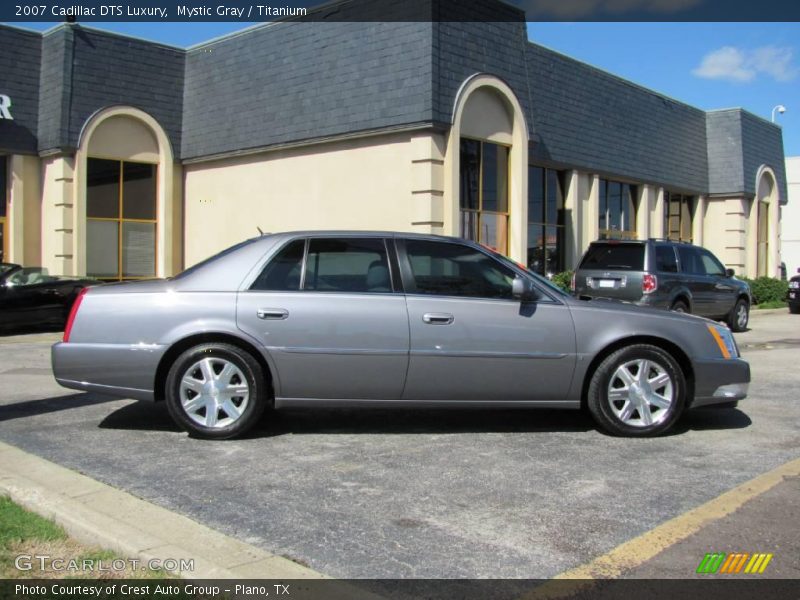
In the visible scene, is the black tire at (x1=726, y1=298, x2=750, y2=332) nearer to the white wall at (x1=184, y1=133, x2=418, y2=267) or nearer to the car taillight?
the car taillight

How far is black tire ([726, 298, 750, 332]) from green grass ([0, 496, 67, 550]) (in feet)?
47.4

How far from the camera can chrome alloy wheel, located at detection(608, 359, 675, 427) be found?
19.9ft

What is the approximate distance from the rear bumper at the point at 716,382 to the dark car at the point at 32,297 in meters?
11.4

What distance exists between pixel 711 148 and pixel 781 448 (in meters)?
22.6

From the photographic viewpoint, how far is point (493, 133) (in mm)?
16219

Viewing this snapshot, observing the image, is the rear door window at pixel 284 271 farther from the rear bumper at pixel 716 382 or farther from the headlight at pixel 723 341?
the headlight at pixel 723 341

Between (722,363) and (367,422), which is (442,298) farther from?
(722,363)

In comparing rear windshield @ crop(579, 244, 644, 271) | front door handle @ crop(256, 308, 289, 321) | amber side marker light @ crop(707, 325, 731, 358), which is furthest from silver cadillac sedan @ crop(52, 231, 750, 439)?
rear windshield @ crop(579, 244, 644, 271)

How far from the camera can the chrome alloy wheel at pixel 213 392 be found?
5816 millimetres

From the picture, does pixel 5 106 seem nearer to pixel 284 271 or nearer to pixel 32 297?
pixel 32 297

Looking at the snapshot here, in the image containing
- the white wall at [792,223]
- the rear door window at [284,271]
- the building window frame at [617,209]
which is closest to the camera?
the rear door window at [284,271]

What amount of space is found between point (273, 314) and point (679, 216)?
22.4 meters

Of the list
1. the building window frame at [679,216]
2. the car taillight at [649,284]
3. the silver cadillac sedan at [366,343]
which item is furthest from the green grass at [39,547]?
the building window frame at [679,216]

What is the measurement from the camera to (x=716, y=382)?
619 centimetres
